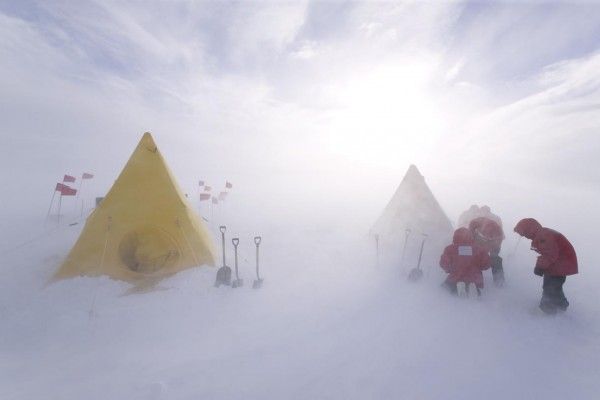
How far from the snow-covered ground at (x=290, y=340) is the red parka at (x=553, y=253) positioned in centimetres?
89

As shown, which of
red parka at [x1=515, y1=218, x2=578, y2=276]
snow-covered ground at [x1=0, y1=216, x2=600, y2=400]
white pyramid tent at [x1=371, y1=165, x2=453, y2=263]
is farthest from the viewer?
white pyramid tent at [x1=371, y1=165, x2=453, y2=263]

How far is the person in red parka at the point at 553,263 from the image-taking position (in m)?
5.59

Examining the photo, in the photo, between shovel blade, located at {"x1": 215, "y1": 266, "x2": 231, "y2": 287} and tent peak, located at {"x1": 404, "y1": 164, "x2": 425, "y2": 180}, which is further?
tent peak, located at {"x1": 404, "y1": 164, "x2": 425, "y2": 180}

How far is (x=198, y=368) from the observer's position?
12.8 feet

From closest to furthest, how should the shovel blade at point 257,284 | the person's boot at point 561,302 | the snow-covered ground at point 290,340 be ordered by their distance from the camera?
the snow-covered ground at point 290,340, the person's boot at point 561,302, the shovel blade at point 257,284

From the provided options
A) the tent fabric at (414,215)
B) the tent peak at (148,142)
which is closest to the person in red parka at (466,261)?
the tent fabric at (414,215)

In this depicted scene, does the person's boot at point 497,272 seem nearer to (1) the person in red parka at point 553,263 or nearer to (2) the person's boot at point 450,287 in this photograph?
(1) the person in red parka at point 553,263

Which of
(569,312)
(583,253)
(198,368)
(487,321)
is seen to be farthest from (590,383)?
(583,253)

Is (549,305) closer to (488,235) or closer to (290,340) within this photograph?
(488,235)

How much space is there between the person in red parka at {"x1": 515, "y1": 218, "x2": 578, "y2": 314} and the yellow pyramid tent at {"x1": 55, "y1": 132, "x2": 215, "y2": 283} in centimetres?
686

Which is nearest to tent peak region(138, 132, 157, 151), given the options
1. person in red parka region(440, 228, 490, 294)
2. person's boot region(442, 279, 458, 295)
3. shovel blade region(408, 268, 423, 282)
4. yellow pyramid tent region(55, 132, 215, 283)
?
yellow pyramid tent region(55, 132, 215, 283)

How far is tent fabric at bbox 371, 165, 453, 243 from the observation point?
9750 mm

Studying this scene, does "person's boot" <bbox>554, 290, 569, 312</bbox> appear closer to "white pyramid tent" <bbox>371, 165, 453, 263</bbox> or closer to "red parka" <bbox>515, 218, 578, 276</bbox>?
"red parka" <bbox>515, 218, 578, 276</bbox>

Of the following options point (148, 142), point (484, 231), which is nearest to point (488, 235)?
point (484, 231)
